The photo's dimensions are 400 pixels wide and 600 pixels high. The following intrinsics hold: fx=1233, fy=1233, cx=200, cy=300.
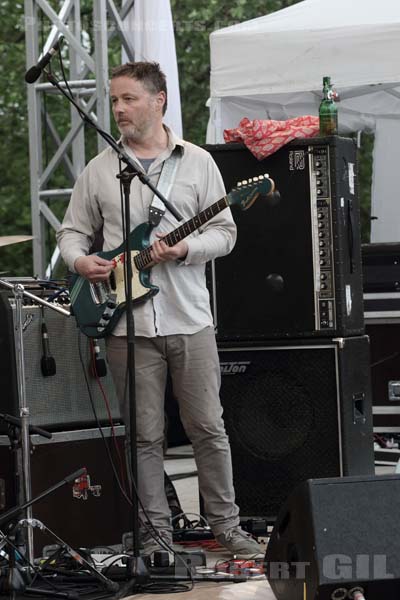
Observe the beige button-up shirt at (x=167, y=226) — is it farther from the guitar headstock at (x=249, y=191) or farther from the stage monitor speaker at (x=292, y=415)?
the stage monitor speaker at (x=292, y=415)

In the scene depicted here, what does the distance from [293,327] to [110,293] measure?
0.96 meters

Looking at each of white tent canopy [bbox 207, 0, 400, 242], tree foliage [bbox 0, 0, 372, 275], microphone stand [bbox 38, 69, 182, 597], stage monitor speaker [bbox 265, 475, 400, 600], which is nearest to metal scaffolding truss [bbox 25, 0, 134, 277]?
white tent canopy [bbox 207, 0, 400, 242]

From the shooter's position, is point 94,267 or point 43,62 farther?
point 94,267

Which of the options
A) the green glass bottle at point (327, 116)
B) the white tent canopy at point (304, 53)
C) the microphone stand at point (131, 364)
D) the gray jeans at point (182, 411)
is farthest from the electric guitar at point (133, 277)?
the white tent canopy at point (304, 53)

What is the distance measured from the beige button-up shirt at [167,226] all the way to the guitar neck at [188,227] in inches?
2.1

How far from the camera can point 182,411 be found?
4.83 metres

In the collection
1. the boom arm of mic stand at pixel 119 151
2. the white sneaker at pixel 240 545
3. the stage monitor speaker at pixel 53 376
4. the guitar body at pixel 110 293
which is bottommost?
the white sneaker at pixel 240 545

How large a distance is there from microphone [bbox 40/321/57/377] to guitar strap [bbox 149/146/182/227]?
26.8 inches

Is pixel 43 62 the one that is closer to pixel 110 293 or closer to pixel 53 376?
pixel 110 293

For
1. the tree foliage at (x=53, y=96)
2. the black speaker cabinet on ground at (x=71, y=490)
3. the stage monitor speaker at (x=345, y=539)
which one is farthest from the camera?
the tree foliage at (x=53, y=96)

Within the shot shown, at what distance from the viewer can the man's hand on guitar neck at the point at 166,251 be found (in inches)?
179

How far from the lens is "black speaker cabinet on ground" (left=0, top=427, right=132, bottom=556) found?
4.78 meters

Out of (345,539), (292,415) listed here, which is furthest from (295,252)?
(345,539)

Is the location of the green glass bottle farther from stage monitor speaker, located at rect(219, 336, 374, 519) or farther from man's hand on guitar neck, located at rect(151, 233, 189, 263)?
man's hand on guitar neck, located at rect(151, 233, 189, 263)
